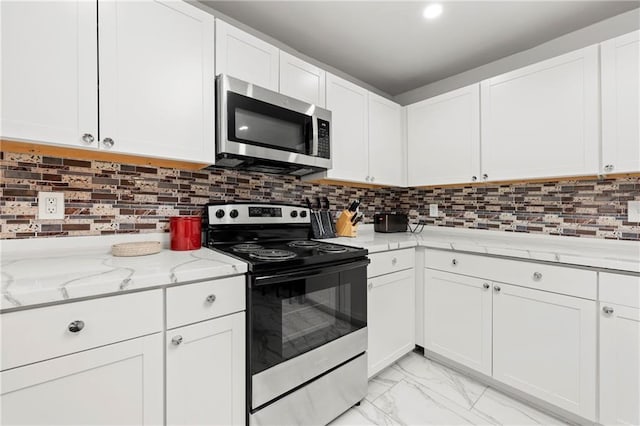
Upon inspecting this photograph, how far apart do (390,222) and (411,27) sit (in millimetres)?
1497

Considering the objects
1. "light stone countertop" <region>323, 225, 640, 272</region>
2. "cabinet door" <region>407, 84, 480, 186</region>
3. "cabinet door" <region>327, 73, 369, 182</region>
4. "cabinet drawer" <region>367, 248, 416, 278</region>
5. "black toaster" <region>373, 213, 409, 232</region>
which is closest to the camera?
"light stone countertop" <region>323, 225, 640, 272</region>

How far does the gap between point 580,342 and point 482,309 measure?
47cm

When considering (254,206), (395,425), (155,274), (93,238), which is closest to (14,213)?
(93,238)

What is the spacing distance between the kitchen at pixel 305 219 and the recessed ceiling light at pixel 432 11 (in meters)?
0.02

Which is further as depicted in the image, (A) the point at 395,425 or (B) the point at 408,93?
(B) the point at 408,93

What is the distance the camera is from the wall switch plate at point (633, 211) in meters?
1.71

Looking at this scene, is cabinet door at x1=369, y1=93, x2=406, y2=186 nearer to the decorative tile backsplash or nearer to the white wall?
the decorative tile backsplash

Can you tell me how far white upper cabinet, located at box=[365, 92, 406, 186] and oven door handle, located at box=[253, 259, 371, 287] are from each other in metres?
0.95

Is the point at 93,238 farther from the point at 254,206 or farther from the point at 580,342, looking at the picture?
the point at 580,342

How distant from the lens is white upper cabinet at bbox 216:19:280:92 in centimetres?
149

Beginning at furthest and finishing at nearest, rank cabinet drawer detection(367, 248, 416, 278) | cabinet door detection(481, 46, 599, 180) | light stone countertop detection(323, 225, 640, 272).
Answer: cabinet drawer detection(367, 248, 416, 278) → cabinet door detection(481, 46, 599, 180) → light stone countertop detection(323, 225, 640, 272)

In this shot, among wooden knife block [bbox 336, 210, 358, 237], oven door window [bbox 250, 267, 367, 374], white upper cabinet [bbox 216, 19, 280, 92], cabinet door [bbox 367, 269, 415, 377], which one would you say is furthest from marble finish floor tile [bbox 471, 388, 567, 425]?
white upper cabinet [bbox 216, 19, 280, 92]

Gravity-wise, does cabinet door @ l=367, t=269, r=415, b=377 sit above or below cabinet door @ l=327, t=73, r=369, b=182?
below

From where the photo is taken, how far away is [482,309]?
180cm
